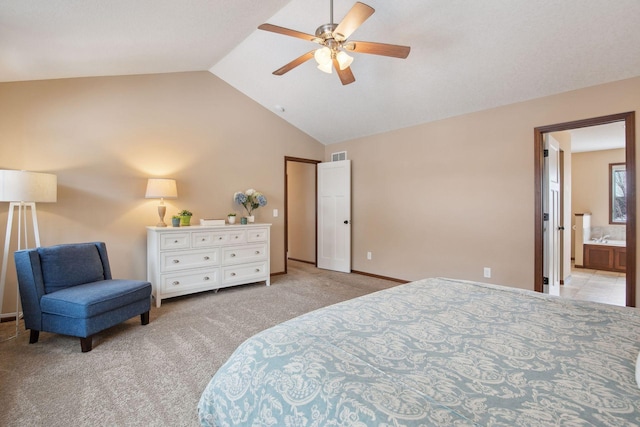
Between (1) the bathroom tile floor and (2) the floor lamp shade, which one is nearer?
(2) the floor lamp shade

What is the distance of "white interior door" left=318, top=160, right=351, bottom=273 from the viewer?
17.1ft

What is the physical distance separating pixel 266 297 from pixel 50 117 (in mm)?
3117

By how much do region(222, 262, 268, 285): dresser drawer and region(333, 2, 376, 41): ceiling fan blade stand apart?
3.08 metres

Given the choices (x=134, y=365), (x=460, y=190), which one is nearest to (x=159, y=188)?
(x=134, y=365)

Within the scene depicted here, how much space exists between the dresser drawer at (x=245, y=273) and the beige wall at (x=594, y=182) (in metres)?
6.65

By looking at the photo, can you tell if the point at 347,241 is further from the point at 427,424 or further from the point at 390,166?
the point at 427,424

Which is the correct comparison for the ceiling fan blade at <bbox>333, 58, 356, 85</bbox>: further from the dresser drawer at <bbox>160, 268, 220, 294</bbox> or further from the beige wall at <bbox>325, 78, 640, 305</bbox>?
the dresser drawer at <bbox>160, 268, 220, 294</bbox>

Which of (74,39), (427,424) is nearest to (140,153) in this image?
(74,39)

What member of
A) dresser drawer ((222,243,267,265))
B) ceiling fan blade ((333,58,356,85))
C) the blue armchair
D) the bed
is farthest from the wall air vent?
the bed

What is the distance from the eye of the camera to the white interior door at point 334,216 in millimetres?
5203

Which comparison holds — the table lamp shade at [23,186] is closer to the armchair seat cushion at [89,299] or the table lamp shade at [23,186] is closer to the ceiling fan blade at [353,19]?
the armchair seat cushion at [89,299]

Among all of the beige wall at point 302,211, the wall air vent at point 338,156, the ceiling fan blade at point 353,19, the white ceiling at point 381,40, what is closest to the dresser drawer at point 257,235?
the beige wall at point 302,211

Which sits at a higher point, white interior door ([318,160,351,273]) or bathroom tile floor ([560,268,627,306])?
white interior door ([318,160,351,273])

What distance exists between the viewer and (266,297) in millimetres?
3818
